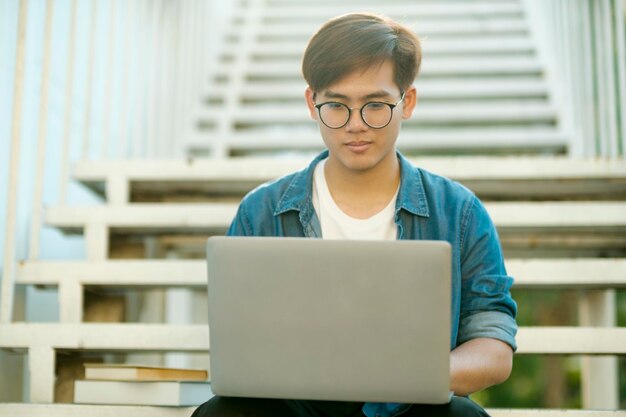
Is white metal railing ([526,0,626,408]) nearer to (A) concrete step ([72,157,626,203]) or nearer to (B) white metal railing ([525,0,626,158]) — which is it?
(B) white metal railing ([525,0,626,158])

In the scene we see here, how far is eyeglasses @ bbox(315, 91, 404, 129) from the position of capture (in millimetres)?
1728

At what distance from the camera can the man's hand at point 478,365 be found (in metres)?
1.54

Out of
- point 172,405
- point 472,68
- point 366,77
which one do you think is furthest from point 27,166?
point 472,68

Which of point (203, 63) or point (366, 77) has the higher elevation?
point (203, 63)

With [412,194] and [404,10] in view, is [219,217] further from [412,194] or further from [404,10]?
[404,10]

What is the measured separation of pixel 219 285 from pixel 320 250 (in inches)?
6.6

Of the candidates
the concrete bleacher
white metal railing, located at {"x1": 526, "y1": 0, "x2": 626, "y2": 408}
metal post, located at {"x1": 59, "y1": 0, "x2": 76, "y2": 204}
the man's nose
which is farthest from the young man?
white metal railing, located at {"x1": 526, "y1": 0, "x2": 626, "y2": 408}

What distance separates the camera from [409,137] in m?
3.38

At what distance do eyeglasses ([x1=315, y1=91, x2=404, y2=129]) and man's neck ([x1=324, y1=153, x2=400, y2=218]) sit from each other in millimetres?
129

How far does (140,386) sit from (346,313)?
2.32ft

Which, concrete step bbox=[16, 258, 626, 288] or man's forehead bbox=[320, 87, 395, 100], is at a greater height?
man's forehead bbox=[320, 87, 395, 100]

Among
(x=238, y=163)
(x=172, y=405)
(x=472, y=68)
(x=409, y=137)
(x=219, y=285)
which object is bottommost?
(x=172, y=405)

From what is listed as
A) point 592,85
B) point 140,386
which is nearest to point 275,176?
point 140,386

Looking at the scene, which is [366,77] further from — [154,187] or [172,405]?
[154,187]
